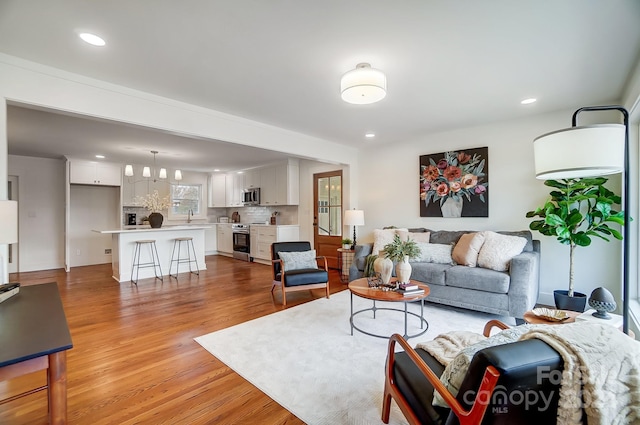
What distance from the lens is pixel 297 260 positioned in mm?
4227

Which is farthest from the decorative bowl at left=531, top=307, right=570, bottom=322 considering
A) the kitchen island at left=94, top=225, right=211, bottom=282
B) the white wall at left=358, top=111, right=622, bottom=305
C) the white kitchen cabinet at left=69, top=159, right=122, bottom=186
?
the white kitchen cabinet at left=69, top=159, right=122, bottom=186

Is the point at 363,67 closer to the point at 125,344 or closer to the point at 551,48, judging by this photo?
the point at 551,48

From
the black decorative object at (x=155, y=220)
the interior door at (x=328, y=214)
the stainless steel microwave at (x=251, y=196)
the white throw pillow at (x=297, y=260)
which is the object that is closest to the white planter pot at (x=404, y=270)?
the white throw pillow at (x=297, y=260)

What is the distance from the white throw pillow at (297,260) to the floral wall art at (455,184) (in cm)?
211

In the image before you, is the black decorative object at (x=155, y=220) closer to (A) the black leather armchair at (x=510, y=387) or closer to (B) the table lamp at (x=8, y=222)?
(B) the table lamp at (x=8, y=222)

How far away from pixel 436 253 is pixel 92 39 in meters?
4.28

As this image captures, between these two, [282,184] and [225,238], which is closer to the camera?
[282,184]

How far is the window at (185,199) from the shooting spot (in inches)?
324

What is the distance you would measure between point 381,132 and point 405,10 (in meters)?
2.93

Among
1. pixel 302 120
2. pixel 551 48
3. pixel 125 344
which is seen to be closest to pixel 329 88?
pixel 302 120

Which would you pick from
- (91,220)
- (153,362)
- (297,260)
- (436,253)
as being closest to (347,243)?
(297,260)

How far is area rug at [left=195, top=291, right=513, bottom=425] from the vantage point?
1.91m

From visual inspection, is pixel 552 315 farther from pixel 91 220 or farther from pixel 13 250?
pixel 13 250

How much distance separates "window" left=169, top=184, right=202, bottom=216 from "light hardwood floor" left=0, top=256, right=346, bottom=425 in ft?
12.0
